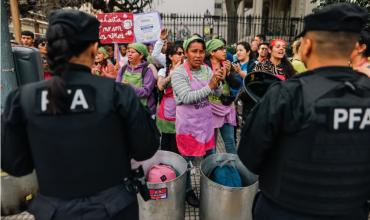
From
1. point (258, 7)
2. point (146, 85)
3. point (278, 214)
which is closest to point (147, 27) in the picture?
point (146, 85)

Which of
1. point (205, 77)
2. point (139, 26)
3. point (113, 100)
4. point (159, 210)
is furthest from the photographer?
point (139, 26)

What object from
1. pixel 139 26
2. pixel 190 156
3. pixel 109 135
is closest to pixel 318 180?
pixel 109 135

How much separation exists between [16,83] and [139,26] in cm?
272

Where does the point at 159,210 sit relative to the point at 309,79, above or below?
below

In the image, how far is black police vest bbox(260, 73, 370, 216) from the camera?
1376 mm

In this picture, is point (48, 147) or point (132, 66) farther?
point (132, 66)

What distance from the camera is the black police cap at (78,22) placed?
1.45 metres

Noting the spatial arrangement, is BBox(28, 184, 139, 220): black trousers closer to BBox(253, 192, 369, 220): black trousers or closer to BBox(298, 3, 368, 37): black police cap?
BBox(253, 192, 369, 220): black trousers

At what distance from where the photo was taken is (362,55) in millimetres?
2605

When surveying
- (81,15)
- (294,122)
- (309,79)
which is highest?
(81,15)

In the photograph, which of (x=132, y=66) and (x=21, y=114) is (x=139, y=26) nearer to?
(x=132, y=66)

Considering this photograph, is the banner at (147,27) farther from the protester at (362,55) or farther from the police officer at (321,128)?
the police officer at (321,128)

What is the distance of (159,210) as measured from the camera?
2.68 m

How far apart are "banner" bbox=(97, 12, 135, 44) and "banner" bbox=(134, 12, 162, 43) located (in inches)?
3.7
